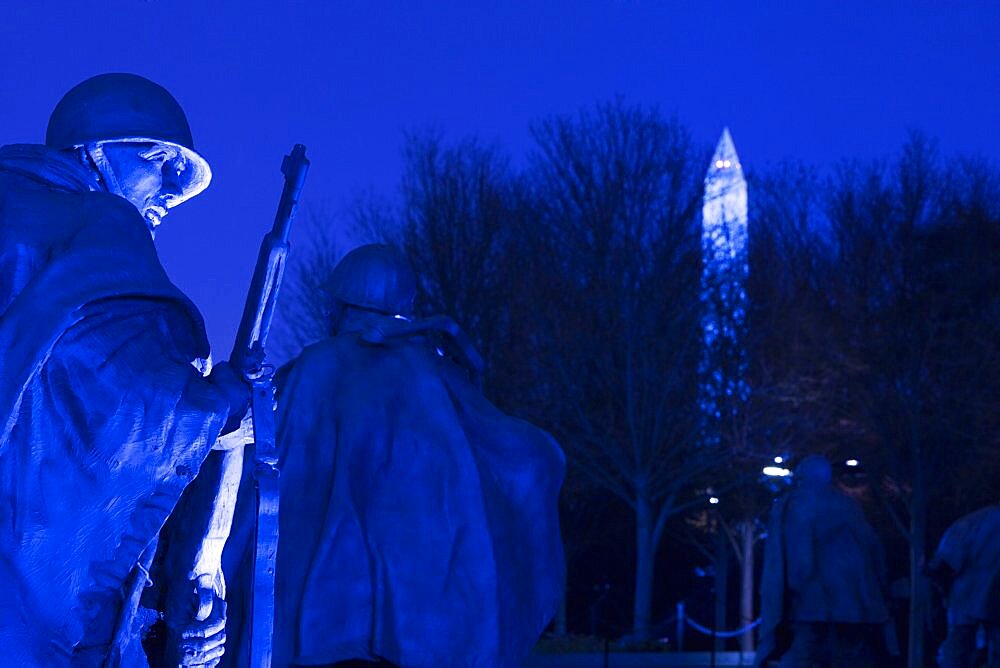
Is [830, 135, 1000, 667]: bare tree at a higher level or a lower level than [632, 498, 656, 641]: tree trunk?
higher

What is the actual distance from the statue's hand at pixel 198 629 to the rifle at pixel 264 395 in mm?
246

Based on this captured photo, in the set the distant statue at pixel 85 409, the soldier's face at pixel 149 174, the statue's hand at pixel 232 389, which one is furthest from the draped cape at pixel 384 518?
the distant statue at pixel 85 409

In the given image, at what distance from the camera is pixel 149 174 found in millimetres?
4262

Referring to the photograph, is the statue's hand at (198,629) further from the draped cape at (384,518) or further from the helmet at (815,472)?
the helmet at (815,472)

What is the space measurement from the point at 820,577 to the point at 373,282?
6.62m

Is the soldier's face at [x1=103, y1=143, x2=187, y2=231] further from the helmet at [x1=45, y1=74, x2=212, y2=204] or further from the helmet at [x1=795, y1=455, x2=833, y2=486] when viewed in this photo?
the helmet at [x1=795, y1=455, x2=833, y2=486]

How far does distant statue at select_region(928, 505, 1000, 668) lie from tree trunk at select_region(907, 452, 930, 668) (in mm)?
6888

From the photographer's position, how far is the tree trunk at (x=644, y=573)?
95.0ft

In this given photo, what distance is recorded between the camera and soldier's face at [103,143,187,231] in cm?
420

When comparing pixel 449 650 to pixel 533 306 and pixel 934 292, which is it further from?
pixel 533 306

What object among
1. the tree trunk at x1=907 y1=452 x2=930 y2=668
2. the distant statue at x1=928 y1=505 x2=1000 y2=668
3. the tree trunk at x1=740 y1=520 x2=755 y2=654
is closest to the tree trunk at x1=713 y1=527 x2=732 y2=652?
the tree trunk at x1=740 y1=520 x2=755 y2=654

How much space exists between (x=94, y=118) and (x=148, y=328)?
651mm

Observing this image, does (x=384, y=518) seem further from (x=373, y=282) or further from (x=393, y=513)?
(x=373, y=282)

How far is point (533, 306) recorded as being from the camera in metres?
31.5
